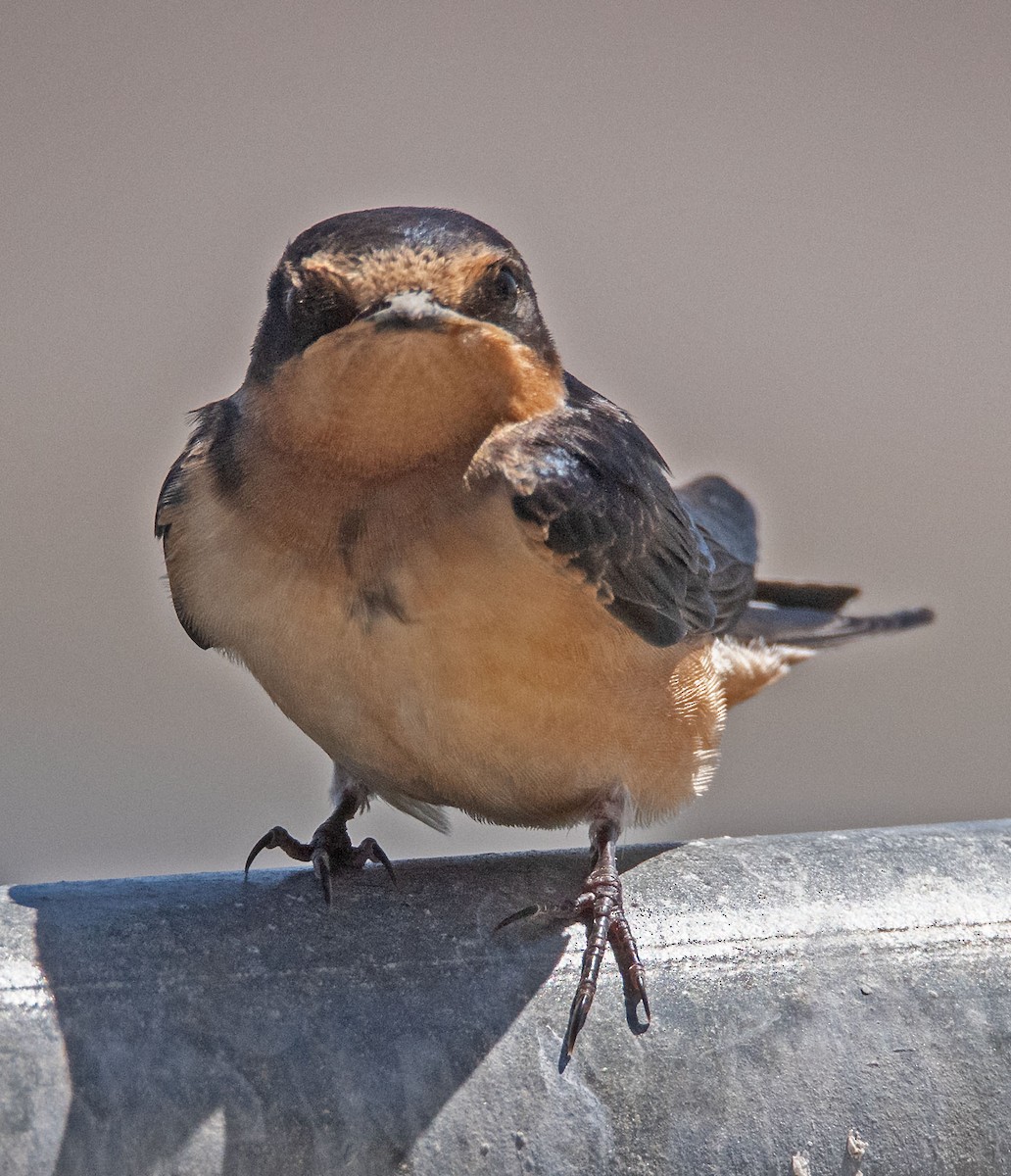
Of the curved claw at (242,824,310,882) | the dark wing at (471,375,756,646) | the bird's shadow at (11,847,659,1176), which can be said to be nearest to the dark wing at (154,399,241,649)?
the curved claw at (242,824,310,882)

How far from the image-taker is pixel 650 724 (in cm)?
280

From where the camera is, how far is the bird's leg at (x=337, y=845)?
236 centimetres

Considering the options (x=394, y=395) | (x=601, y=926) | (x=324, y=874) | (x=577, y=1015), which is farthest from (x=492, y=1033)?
(x=394, y=395)

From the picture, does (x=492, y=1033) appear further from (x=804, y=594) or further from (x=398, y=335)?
(x=804, y=594)

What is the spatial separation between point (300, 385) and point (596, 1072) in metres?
1.18

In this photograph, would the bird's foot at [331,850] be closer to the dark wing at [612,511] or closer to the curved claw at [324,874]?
the curved claw at [324,874]

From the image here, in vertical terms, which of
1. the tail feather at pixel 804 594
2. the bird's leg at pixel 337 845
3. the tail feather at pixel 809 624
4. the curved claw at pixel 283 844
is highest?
the tail feather at pixel 804 594

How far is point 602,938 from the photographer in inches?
83.1

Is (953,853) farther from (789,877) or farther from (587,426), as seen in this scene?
(587,426)

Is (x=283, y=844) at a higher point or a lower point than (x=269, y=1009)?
lower

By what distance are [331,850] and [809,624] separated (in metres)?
1.48

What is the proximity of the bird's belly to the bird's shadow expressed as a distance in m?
0.41

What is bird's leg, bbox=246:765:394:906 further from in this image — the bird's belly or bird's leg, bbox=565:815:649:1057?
bird's leg, bbox=565:815:649:1057

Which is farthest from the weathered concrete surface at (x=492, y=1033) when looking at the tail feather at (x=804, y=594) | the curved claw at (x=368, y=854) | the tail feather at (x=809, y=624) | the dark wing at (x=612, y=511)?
the tail feather at (x=804, y=594)
